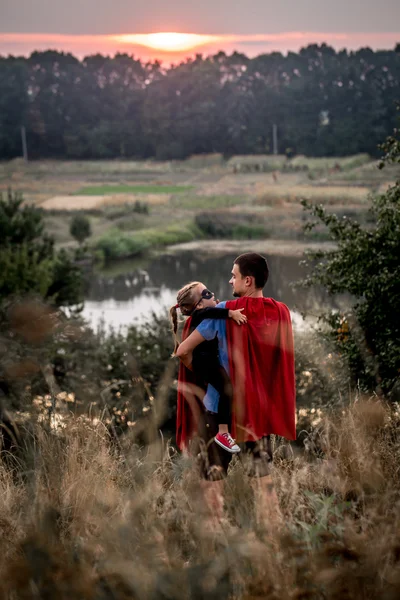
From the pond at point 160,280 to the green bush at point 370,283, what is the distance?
18242mm

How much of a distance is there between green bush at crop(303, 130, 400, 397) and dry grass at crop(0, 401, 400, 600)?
4294 millimetres

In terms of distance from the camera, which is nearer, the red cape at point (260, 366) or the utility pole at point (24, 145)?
the red cape at point (260, 366)

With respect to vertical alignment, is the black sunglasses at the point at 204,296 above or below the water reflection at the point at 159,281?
above

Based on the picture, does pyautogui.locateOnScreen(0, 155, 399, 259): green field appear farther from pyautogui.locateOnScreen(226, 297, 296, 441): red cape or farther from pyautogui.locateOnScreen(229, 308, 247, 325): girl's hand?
pyautogui.locateOnScreen(229, 308, 247, 325): girl's hand

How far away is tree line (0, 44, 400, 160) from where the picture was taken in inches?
2822

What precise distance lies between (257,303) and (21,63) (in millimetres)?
83602

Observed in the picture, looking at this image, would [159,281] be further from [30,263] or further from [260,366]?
[260,366]

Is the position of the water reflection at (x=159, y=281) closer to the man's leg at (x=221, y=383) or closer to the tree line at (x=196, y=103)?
the tree line at (x=196, y=103)

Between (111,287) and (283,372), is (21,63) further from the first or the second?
(283,372)

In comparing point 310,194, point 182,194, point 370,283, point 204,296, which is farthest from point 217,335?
point 182,194

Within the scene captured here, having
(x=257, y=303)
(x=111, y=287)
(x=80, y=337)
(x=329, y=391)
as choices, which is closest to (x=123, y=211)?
(x=111, y=287)

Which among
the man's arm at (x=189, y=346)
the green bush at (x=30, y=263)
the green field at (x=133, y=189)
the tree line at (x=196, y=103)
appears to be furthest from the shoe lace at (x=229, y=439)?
the green field at (x=133, y=189)

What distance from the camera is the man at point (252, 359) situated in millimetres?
3619

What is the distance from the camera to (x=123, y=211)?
73.3 metres
